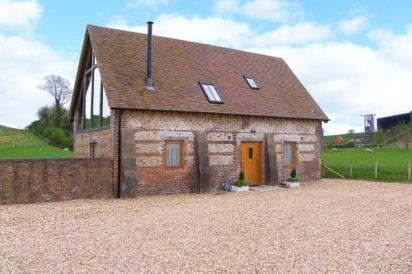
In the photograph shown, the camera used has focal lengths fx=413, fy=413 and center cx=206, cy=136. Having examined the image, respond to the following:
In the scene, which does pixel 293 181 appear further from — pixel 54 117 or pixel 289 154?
pixel 54 117

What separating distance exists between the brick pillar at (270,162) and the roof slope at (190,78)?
1374mm

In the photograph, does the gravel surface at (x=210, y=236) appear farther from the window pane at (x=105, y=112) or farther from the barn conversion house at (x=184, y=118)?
the window pane at (x=105, y=112)

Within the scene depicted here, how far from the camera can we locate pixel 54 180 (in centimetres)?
1436

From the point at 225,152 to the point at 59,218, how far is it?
30.0ft

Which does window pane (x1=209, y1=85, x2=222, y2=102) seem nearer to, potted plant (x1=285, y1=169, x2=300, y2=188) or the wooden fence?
potted plant (x1=285, y1=169, x2=300, y2=188)

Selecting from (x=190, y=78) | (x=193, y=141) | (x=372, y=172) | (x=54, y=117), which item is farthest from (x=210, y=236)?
(x=54, y=117)

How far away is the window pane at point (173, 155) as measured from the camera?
56.9 ft

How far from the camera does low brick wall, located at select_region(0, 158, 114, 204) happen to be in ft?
44.7

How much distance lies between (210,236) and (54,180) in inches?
297

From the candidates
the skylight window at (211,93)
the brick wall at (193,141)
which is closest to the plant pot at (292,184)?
the brick wall at (193,141)

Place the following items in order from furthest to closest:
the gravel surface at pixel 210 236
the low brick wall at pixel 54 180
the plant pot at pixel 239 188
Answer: the plant pot at pixel 239 188 → the low brick wall at pixel 54 180 → the gravel surface at pixel 210 236

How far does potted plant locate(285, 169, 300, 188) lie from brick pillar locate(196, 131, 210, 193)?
441 cm

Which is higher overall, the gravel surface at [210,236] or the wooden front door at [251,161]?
the wooden front door at [251,161]

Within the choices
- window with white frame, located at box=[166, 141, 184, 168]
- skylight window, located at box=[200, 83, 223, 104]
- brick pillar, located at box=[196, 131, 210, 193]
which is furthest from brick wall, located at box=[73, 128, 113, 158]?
skylight window, located at box=[200, 83, 223, 104]
